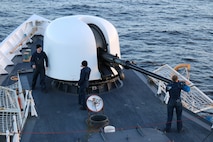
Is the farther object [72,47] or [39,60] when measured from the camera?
[39,60]

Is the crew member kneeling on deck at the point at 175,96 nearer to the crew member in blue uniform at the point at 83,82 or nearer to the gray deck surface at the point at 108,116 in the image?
the gray deck surface at the point at 108,116

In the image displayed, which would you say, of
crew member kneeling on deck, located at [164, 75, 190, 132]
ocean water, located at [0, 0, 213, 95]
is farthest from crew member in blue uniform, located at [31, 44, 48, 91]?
ocean water, located at [0, 0, 213, 95]

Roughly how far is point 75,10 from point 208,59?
23129 mm

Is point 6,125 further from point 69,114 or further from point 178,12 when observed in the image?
point 178,12

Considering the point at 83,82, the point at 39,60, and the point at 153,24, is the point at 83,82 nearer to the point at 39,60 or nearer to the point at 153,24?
the point at 39,60

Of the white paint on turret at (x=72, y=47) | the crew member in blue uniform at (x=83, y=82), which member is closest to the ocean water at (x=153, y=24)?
the white paint on turret at (x=72, y=47)

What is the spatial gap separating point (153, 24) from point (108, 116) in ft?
92.7

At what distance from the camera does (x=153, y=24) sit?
130ft

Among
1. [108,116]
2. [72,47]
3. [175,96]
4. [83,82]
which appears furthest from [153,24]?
[175,96]

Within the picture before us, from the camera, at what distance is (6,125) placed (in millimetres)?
11812

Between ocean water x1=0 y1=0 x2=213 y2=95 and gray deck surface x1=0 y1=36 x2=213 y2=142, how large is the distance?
6.33m

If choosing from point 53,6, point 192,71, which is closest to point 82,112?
point 192,71

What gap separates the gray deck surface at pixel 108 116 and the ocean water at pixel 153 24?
20.8 ft

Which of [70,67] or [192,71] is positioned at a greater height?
[70,67]
